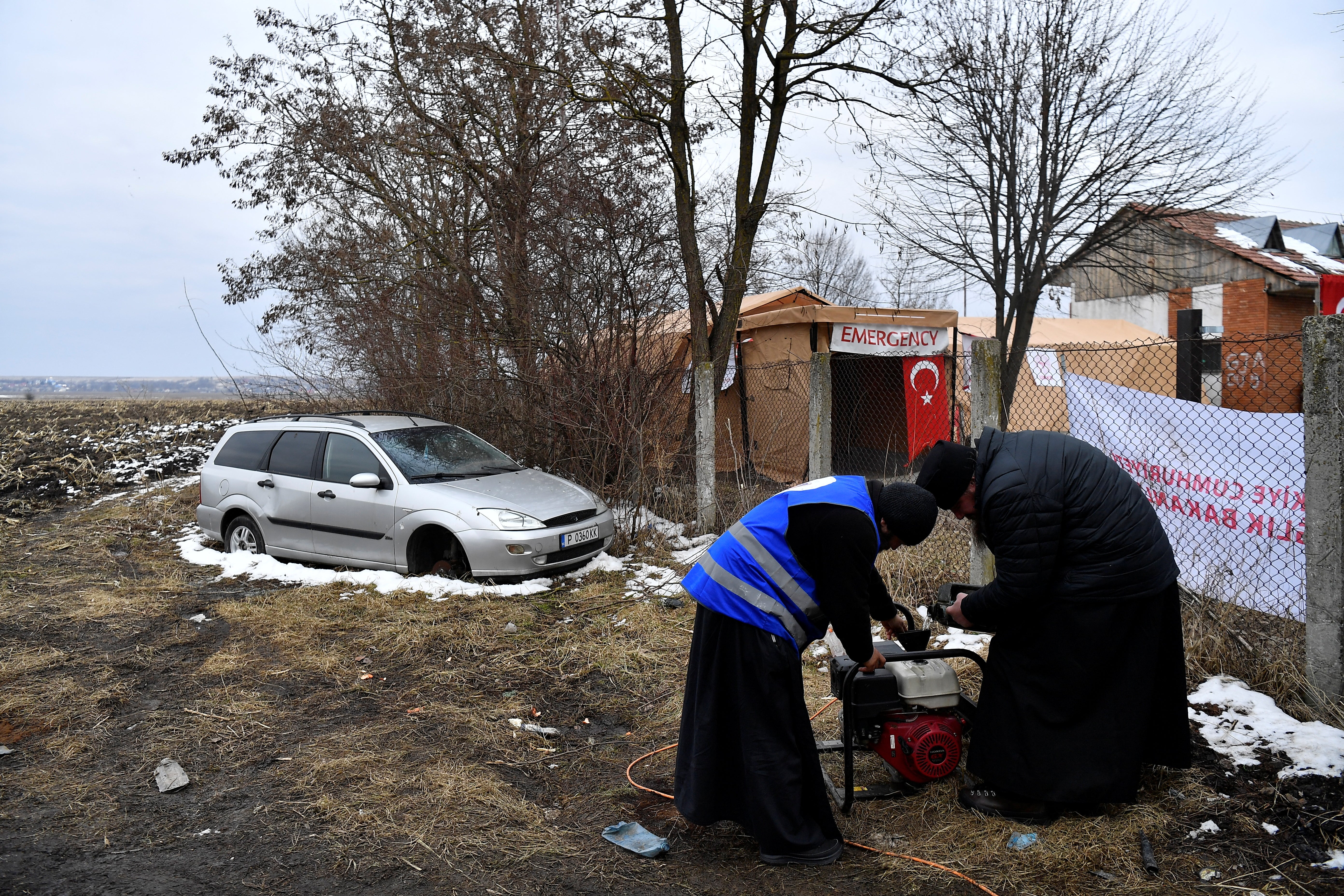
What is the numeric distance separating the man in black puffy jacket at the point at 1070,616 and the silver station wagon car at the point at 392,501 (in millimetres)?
4410

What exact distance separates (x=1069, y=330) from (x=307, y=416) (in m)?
16.2

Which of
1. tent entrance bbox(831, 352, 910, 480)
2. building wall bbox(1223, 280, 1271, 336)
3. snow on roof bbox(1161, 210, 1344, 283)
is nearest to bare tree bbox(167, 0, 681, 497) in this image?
tent entrance bbox(831, 352, 910, 480)

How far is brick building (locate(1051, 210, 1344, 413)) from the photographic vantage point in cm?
1485

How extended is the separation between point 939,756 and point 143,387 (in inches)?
995

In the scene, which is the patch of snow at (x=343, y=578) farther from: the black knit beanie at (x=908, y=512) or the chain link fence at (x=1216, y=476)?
the black knit beanie at (x=908, y=512)

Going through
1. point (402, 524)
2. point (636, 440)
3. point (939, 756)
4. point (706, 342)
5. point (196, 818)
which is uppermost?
point (706, 342)

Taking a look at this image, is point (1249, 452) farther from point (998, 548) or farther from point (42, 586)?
point (42, 586)

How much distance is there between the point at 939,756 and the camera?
11.6 ft

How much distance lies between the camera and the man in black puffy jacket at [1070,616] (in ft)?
10.3

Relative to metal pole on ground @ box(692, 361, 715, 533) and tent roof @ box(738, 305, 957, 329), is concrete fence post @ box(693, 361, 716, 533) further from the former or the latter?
tent roof @ box(738, 305, 957, 329)

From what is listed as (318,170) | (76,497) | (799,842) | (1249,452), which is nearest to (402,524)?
(799,842)

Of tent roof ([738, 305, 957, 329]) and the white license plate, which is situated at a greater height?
tent roof ([738, 305, 957, 329])

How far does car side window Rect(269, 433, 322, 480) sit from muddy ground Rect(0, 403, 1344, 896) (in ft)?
4.42

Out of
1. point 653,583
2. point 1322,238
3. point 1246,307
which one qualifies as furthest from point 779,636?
point 1322,238
